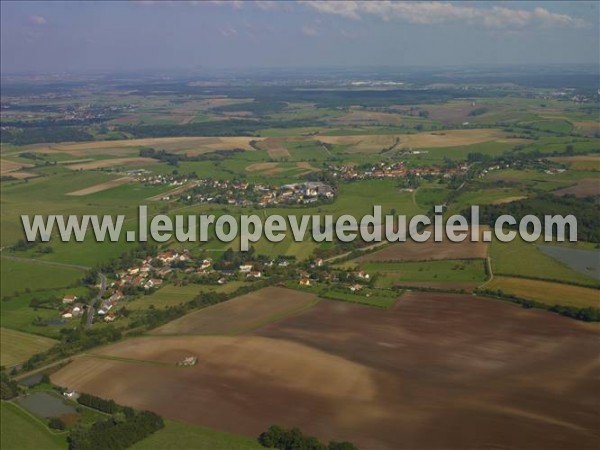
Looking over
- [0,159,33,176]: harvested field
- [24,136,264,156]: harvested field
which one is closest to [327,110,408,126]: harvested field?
[24,136,264,156]: harvested field

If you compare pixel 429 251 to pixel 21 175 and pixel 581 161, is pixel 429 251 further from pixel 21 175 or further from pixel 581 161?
pixel 21 175

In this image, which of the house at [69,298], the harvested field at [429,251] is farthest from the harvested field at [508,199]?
the house at [69,298]

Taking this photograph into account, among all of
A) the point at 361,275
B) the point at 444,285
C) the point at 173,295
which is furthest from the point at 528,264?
the point at 173,295

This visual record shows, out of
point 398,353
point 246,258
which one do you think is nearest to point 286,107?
point 246,258

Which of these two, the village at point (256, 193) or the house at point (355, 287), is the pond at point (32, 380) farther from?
the village at point (256, 193)

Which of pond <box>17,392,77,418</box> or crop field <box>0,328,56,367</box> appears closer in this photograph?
pond <box>17,392,77,418</box>

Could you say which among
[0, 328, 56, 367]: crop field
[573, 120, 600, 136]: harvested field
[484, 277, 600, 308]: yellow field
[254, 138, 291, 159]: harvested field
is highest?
[573, 120, 600, 136]: harvested field

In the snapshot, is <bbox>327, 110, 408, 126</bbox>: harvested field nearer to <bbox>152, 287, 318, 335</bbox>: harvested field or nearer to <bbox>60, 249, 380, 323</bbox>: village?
<bbox>60, 249, 380, 323</bbox>: village
